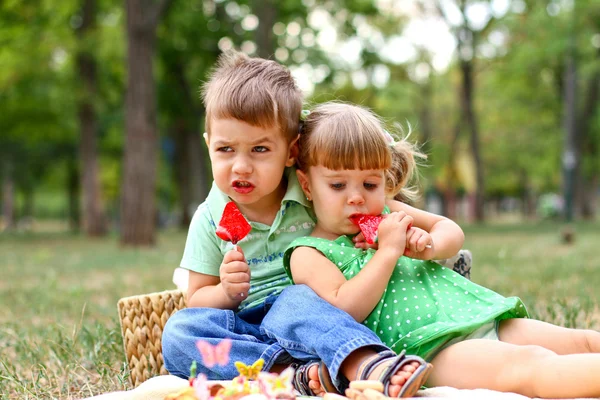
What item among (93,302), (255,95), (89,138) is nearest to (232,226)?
(255,95)

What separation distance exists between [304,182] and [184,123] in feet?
60.4

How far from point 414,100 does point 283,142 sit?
2720cm

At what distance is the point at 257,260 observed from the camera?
9.02 ft

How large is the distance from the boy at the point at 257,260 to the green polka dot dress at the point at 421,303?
0.68 ft

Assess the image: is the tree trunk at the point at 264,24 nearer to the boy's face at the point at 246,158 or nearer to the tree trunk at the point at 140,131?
the tree trunk at the point at 140,131

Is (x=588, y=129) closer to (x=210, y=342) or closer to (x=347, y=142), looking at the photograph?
(x=347, y=142)

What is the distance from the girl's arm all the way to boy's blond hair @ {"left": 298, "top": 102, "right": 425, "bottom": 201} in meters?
0.25

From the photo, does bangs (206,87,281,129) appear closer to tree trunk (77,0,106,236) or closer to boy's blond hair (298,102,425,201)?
boy's blond hair (298,102,425,201)

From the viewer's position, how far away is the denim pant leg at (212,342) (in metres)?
2.42

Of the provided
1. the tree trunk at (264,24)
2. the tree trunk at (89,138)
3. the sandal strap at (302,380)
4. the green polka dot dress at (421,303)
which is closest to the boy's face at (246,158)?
the green polka dot dress at (421,303)

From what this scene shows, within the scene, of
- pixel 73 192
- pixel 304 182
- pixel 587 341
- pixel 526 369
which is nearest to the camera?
pixel 526 369

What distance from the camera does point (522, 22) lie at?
21062 mm

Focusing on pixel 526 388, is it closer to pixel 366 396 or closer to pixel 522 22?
pixel 366 396

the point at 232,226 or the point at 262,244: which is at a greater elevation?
the point at 232,226
